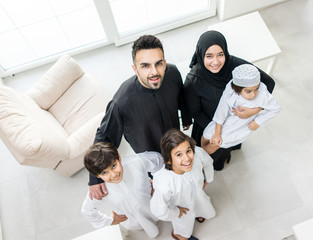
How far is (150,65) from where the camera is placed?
165 cm

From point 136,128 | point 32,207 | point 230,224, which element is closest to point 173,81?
point 136,128

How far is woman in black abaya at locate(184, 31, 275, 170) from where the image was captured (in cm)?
188

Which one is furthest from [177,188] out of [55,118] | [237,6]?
[237,6]

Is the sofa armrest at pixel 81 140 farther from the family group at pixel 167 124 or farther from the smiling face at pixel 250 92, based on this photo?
the smiling face at pixel 250 92

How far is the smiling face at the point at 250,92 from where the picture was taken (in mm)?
1800

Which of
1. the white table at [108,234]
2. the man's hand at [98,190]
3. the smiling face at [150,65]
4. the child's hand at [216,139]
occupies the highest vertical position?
the smiling face at [150,65]

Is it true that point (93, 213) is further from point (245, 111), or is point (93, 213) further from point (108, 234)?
point (245, 111)

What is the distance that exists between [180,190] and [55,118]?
1666 mm

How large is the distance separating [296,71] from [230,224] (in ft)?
6.36

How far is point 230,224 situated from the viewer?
2.58 meters

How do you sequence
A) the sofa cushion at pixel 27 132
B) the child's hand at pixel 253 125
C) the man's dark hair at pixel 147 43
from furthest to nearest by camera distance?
1. the sofa cushion at pixel 27 132
2. the child's hand at pixel 253 125
3. the man's dark hair at pixel 147 43

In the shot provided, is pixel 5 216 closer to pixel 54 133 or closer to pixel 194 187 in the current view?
pixel 54 133

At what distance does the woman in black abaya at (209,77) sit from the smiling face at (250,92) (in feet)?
0.41

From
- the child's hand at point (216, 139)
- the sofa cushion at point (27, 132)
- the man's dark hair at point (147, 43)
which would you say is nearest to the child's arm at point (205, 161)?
the child's hand at point (216, 139)
